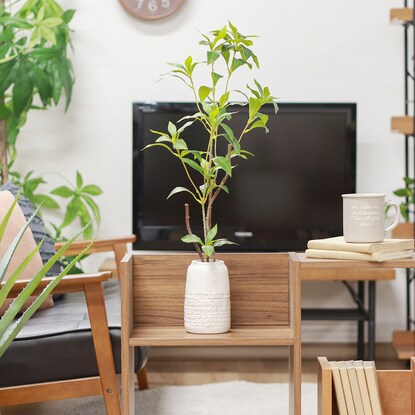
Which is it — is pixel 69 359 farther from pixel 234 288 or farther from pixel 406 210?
pixel 406 210

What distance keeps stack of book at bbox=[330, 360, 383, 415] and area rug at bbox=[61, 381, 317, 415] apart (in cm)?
109

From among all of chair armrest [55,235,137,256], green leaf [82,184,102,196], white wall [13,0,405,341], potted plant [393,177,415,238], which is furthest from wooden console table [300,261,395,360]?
green leaf [82,184,102,196]

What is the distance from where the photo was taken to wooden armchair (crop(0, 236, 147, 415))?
6.81ft

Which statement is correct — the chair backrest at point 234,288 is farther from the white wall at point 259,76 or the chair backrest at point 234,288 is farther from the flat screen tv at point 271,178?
the white wall at point 259,76

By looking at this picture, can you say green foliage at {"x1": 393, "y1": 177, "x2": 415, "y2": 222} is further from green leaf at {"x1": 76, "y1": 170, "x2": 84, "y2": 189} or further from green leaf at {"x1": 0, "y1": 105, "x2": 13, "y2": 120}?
green leaf at {"x1": 0, "y1": 105, "x2": 13, "y2": 120}

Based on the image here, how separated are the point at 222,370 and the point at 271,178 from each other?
3.00ft

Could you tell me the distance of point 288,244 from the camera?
3564 mm

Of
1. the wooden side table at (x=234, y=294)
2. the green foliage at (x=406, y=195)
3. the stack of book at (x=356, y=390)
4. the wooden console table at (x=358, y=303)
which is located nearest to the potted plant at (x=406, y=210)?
the green foliage at (x=406, y=195)

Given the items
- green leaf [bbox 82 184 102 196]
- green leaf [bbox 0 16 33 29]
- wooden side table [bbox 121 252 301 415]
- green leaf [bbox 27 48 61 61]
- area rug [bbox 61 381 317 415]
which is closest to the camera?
wooden side table [bbox 121 252 301 415]

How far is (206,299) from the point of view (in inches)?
68.6

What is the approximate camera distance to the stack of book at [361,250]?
5.53 ft

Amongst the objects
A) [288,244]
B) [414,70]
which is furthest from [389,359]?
[414,70]

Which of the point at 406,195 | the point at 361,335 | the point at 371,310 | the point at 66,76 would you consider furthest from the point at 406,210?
the point at 66,76

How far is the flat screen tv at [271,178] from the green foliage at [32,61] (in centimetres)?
39
